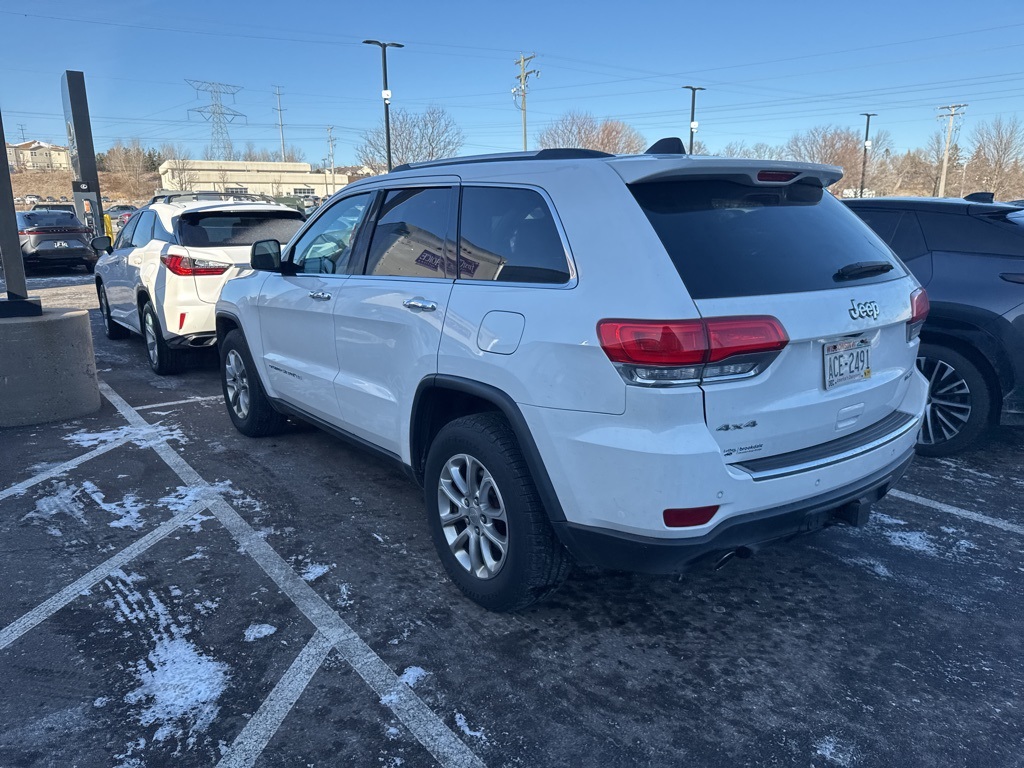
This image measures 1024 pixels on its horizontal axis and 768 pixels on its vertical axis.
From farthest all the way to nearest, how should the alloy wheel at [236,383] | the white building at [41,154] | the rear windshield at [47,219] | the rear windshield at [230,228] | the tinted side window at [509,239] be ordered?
the white building at [41,154]
the rear windshield at [47,219]
the rear windshield at [230,228]
the alloy wheel at [236,383]
the tinted side window at [509,239]

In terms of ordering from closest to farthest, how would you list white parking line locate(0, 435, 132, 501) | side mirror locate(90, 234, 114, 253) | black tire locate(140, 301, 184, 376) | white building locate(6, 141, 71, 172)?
white parking line locate(0, 435, 132, 501) < black tire locate(140, 301, 184, 376) < side mirror locate(90, 234, 114, 253) < white building locate(6, 141, 71, 172)

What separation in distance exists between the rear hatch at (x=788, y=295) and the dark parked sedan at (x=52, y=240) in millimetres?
20407

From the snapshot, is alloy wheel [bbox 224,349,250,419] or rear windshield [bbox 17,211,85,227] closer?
alloy wheel [bbox 224,349,250,419]

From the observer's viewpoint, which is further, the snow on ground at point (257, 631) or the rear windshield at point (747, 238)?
the snow on ground at point (257, 631)

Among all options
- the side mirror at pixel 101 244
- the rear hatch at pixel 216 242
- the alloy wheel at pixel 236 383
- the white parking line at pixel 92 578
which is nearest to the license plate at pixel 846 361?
the white parking line at pixel 92 578

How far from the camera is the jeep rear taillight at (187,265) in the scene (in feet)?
23.7

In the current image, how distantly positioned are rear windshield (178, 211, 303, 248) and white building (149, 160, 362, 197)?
77.6 m

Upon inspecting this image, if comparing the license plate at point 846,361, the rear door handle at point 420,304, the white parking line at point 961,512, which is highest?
the rear door handle at point 420,304

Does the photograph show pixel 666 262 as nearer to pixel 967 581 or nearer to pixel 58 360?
pixel 967 581

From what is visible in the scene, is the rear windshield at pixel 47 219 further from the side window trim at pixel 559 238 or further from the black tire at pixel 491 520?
the black tire at pixel 491 520

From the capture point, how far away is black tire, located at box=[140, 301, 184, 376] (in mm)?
7711

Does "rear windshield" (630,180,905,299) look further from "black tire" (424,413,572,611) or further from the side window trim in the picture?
"black tire" (424,413,572,611)

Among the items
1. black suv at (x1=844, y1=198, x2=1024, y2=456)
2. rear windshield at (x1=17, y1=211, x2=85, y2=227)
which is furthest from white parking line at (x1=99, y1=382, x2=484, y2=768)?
rear windshield at (x1=17, y1=211, x2=85, y2=227)

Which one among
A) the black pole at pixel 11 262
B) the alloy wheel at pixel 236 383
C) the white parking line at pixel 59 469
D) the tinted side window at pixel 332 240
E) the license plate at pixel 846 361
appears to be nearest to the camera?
the license plate at pixel 846 361
